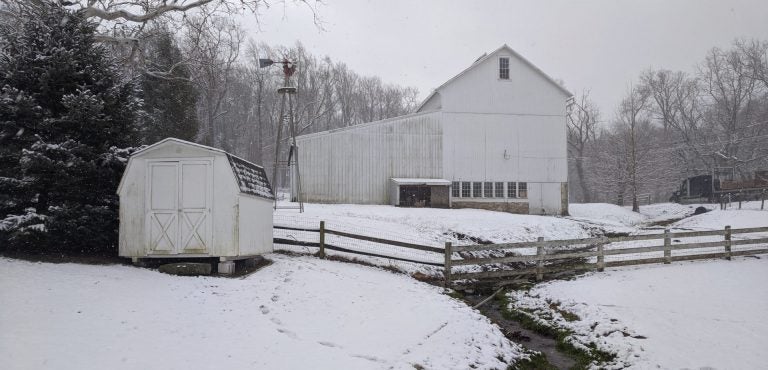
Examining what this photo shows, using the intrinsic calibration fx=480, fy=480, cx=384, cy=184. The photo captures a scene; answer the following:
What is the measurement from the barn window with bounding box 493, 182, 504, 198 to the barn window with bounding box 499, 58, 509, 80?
22.0 ft

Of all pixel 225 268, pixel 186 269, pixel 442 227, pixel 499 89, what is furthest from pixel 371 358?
pixel 499 89

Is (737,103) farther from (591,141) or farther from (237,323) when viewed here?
(237,323)

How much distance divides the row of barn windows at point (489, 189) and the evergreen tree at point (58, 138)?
20.7 meters

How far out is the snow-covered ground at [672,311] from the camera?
7.88 metres

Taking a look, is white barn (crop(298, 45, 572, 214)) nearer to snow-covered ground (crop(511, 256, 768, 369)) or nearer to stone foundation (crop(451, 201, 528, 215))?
stone foundation (crop(451, 201, 528, 215))

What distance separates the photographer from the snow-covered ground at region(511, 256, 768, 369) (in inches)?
310

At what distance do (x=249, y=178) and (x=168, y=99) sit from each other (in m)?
14.4

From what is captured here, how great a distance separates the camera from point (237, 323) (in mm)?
7754

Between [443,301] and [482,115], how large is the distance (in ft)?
66.8

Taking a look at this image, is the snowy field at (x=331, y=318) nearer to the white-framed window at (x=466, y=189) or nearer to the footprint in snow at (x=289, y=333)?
the footprint in snow at (x=289, y=333)

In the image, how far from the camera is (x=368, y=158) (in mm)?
27922

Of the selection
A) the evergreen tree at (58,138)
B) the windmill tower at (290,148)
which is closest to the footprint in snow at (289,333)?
the evergreen tree at (58,138)

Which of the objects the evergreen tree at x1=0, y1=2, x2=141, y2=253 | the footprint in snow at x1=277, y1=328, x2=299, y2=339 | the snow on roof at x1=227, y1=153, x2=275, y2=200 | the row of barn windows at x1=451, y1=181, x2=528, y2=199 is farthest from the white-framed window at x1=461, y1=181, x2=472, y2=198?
the footprint in snow at x1=277, y1=328, x2=299, y2=339

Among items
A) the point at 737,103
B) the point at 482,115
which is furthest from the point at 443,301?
the point at 737,103
